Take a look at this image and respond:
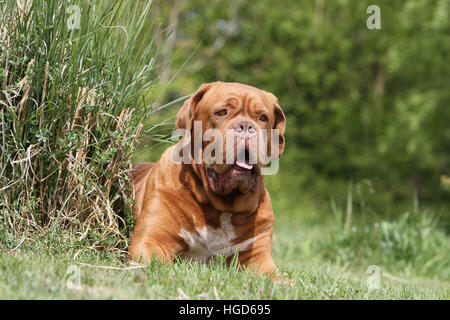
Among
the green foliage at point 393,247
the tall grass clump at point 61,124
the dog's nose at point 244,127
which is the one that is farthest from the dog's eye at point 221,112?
the green foliage at point 393,247

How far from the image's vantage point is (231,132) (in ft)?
10.2

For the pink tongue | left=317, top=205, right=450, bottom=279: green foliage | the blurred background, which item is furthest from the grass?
the blurred background

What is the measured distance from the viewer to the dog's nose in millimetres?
3116

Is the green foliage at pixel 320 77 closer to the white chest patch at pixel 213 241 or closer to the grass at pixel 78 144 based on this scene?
the grass at pixel 78 144

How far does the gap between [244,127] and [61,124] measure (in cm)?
109

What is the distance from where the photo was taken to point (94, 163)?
3.39 meters

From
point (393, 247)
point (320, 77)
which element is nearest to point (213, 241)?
point (393, 247)

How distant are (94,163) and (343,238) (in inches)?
123

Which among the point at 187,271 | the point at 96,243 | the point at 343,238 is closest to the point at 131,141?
the point at 96,243

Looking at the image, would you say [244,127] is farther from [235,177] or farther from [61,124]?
[61,124]

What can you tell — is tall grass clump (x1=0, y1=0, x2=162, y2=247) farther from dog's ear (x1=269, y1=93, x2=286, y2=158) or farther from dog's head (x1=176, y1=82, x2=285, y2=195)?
dog's ear (x1=269, y1=93, x2=286, y2=158)

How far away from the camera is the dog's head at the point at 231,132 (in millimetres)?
3104

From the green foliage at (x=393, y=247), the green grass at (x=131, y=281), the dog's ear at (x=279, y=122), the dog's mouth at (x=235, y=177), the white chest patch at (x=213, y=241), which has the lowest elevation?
the green foliage at (x=393, y=247)
